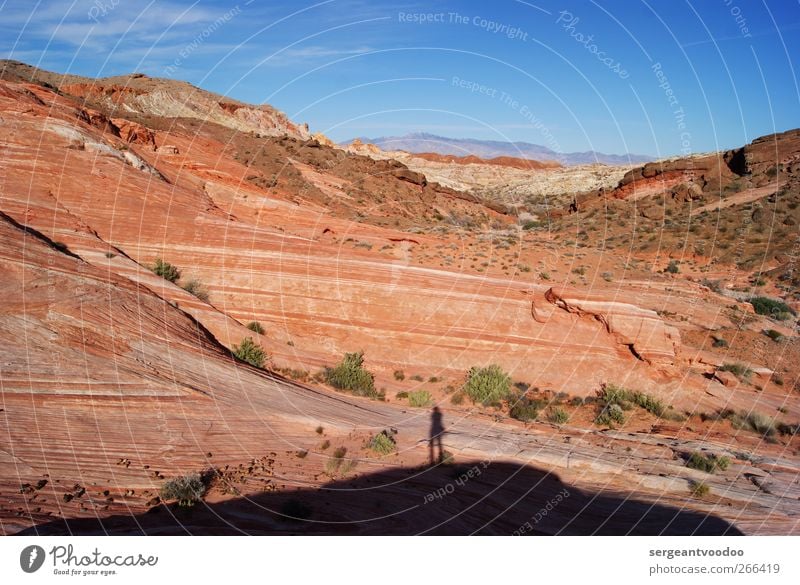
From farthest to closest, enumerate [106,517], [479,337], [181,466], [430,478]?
[479,337] < [430,478] < [181,466] < [106,517]

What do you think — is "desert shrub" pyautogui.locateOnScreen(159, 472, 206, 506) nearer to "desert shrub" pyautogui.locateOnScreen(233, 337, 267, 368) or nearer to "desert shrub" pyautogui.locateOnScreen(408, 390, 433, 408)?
"desert shrub" pyautogui.locateOnScreen(233, 337, 267, 368)

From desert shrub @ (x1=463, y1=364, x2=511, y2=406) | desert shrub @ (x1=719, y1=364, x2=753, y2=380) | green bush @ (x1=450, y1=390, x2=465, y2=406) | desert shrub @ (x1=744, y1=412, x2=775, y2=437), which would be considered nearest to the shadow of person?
green bush @ (x1=450, y1=390, x2=465, y2=406)

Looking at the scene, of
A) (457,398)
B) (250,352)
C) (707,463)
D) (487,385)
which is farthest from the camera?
(487,385)

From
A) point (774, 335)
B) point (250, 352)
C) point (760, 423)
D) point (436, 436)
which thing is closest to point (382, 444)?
point (436, 436)

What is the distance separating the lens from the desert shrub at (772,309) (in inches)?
965

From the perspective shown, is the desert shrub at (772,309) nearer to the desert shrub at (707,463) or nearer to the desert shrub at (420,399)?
the desert shrub at (707,463)

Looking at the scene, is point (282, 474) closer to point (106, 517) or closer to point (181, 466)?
point (181, 466)

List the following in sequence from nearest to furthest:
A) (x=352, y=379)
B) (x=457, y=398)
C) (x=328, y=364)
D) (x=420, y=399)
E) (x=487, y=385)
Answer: (x=420, y=399)
(x=352, y=379)
(x=457, y=398)
(x=487, y=385)
(x=328, y=364)

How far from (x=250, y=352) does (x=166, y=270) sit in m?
5.37

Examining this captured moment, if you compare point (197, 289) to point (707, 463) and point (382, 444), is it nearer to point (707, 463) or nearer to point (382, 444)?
point (382, 444)

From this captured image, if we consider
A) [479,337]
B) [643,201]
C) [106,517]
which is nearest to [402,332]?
[479,337]

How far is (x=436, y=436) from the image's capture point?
11.2 m

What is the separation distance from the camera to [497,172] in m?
88.8

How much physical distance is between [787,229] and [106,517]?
4689 cm
